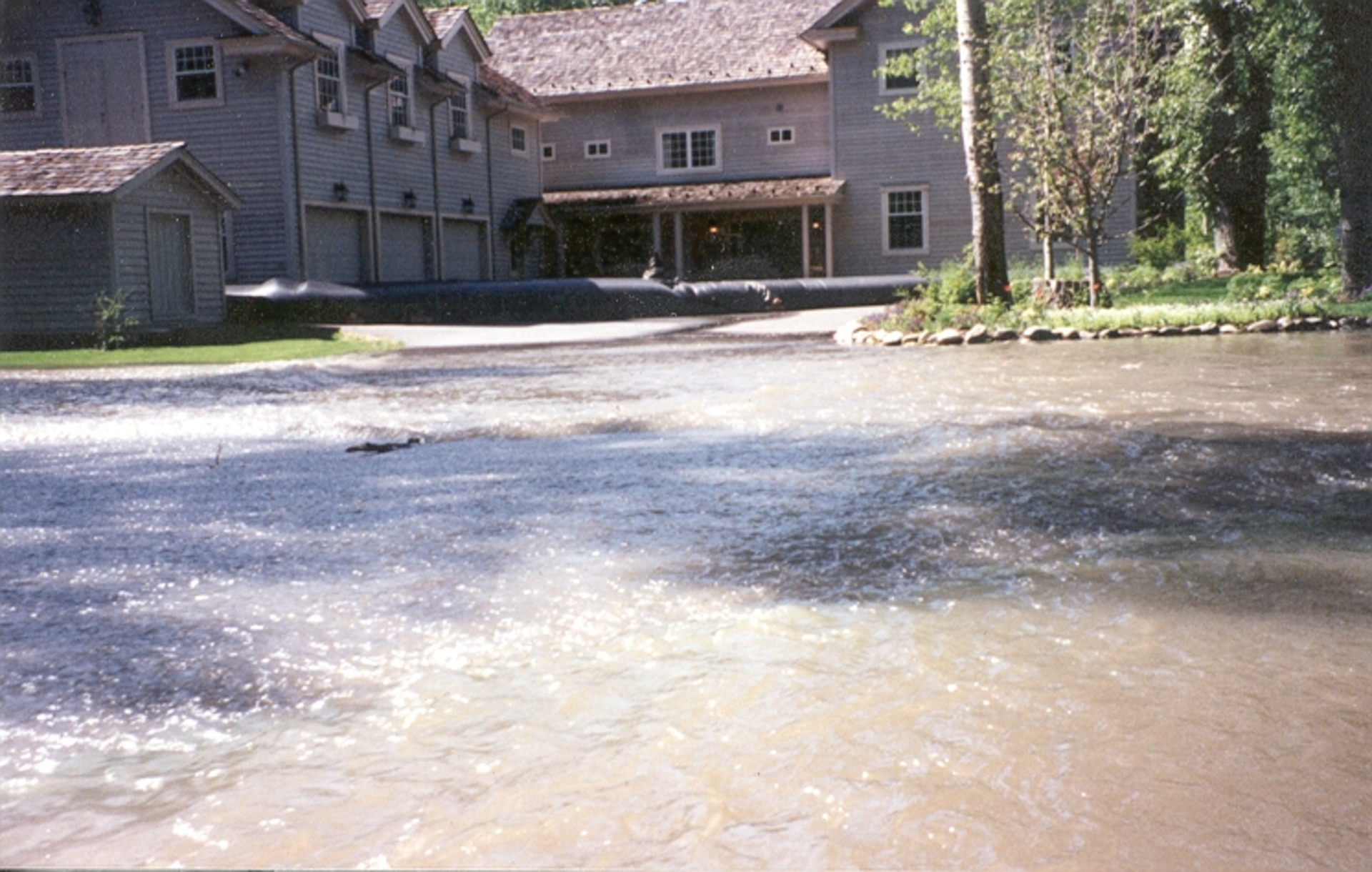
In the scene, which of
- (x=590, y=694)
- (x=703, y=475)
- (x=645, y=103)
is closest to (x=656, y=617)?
(x=590, y=694)

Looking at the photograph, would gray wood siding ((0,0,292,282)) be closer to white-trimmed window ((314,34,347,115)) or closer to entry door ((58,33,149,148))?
entry door ((58,33,149,148))

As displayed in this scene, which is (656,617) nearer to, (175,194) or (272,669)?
(272,669)

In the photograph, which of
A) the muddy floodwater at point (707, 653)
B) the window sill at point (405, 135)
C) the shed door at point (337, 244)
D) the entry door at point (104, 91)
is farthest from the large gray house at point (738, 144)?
the muddy floodwater at point (707, 653)

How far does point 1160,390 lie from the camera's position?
383 inches

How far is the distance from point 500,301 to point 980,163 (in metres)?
9.47

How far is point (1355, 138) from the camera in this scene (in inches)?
799

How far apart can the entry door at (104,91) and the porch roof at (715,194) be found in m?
12.5

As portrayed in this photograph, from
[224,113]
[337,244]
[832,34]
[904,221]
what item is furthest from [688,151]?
[224,113]

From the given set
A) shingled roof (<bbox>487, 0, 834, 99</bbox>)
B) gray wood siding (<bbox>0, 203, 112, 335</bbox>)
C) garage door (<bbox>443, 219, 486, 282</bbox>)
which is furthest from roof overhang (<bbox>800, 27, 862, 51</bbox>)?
gray wood siding (<bbox>0, 203, 112, 335</bbox>)

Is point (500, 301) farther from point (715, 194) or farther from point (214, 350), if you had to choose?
point (715, 194)

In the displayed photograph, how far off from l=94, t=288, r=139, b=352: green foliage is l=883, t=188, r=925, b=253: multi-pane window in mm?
18963

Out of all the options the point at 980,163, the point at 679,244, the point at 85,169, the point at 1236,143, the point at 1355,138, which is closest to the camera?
the point at 980,163

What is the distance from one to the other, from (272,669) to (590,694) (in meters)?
0.88

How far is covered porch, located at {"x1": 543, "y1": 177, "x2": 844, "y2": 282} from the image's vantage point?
34.6 metres
